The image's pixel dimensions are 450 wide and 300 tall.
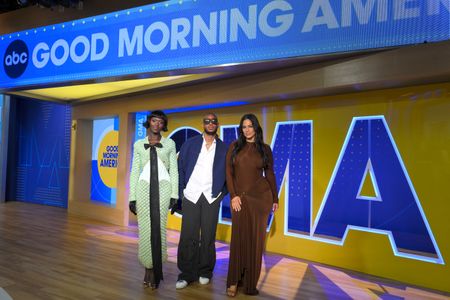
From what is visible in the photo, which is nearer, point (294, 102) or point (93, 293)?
point (93, 293)

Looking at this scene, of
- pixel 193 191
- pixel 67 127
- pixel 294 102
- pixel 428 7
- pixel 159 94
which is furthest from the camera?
pixel 67 127

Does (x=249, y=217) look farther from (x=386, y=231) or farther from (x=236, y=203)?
(x=386, y=231)

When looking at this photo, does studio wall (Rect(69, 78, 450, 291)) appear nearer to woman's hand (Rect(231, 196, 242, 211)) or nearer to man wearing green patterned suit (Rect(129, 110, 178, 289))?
woman's hand (Rect(231, 196, 242, 211))

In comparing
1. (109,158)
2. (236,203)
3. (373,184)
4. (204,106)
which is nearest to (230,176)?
(236,203)

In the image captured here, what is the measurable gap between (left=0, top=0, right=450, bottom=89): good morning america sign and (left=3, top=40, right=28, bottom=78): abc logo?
1cm

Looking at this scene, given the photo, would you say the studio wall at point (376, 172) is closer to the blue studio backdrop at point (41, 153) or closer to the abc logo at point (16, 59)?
the abc logo at point (16, 59)

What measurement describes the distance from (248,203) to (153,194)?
79 cm

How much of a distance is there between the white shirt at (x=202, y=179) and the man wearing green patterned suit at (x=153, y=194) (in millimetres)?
129

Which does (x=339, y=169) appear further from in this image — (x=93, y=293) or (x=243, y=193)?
(x=93, y=293)

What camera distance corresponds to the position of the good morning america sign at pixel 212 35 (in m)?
2.90

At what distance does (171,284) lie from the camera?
10.1 feet

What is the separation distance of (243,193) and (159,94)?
2.89 meters

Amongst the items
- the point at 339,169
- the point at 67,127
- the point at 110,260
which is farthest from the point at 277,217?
the point at 67,127

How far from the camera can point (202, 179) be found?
3006mm
